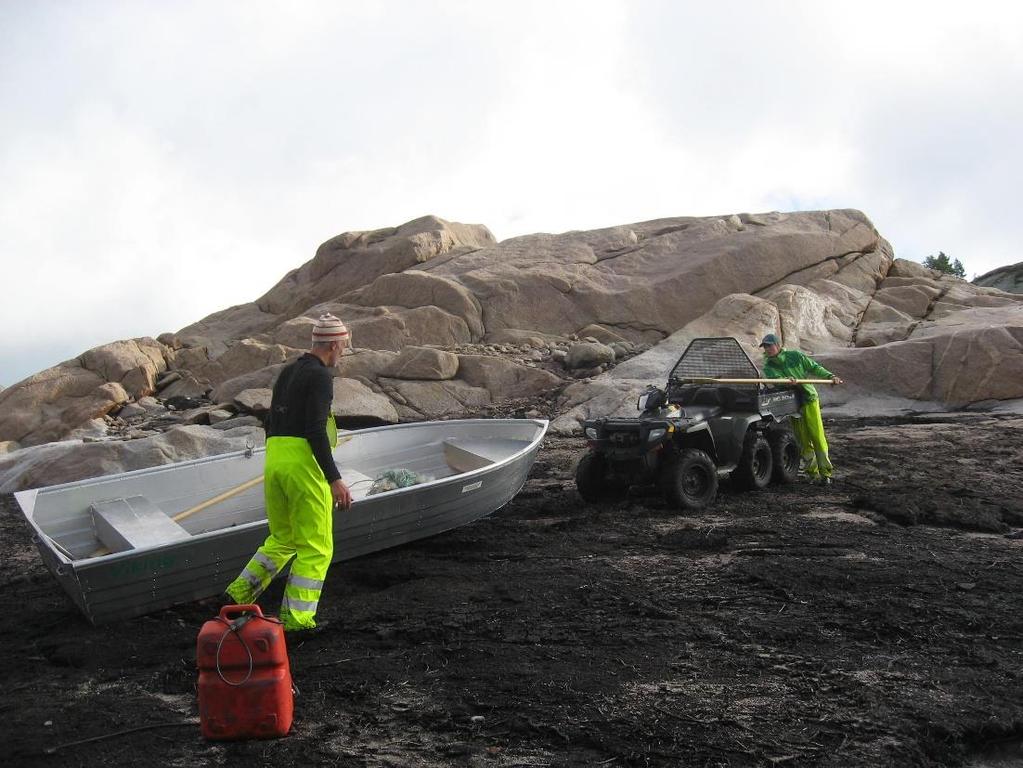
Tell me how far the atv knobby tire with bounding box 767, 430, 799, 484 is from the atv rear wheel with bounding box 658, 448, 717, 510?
108 cm

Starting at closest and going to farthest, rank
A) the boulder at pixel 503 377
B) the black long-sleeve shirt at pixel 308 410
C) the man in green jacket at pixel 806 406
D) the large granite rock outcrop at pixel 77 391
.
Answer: the black long-sleeve shirt at pixel 308 410
the man in green jacket at pixel 806 406
the boulder at pixel 503 377
the large granite rock outcrop at pixel 77 391

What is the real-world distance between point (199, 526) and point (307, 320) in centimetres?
1466

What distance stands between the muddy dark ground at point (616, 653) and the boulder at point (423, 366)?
8.88 metres

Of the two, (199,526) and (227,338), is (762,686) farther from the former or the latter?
(227,338)

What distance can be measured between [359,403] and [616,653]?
417 inches

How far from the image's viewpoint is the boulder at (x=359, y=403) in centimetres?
1464

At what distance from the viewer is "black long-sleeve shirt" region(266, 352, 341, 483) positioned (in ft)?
17.6

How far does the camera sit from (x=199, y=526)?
7695mm

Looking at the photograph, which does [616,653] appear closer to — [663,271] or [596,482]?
[596,482]

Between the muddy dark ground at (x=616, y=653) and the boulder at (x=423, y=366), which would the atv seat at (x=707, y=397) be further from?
the boulder at (x=423, y=366)

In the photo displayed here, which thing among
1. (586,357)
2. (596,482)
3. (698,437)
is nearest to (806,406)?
(698,437)

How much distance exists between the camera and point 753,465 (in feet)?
29.2

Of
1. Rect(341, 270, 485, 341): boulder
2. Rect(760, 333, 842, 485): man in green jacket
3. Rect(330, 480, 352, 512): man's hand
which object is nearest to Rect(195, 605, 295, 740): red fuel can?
Rect(330, 480, 352, 512): man's hand

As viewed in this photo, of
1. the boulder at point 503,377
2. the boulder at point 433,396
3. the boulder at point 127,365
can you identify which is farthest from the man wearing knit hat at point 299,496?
the boulder at point 127,365
